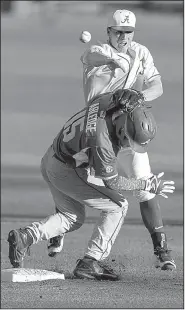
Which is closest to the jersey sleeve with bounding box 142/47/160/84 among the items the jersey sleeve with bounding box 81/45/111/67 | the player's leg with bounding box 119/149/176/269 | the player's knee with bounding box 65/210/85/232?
the jersey sleeve with bounding box 81/45/111/67

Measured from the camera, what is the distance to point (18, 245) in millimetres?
9531

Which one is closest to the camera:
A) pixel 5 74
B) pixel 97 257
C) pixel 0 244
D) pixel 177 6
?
pixel 97 257

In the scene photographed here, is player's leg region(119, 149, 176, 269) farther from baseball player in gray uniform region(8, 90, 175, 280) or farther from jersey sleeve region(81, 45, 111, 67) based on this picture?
jersey sleeve region(81, 45, 111, 67)

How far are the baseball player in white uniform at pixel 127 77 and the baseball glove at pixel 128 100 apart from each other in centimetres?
69

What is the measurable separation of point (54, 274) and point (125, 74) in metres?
1.93

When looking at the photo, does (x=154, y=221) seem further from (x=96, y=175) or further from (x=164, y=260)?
(x=96, y=175)

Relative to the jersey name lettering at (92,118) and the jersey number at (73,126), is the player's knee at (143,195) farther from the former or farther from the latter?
the jersey name lettering at (92,118)

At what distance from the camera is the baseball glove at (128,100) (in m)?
8.95

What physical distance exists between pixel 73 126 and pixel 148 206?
1095 millimetres

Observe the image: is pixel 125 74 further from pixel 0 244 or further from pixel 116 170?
pixel 0 244

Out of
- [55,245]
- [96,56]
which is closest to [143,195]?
[55,245]

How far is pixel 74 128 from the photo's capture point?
9.28m

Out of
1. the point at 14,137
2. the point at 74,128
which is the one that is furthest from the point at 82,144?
the point at 14,137

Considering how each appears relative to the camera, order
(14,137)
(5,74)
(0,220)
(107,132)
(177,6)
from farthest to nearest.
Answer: (177,6), (5,74), (14,137), (0,220), (107,132)
